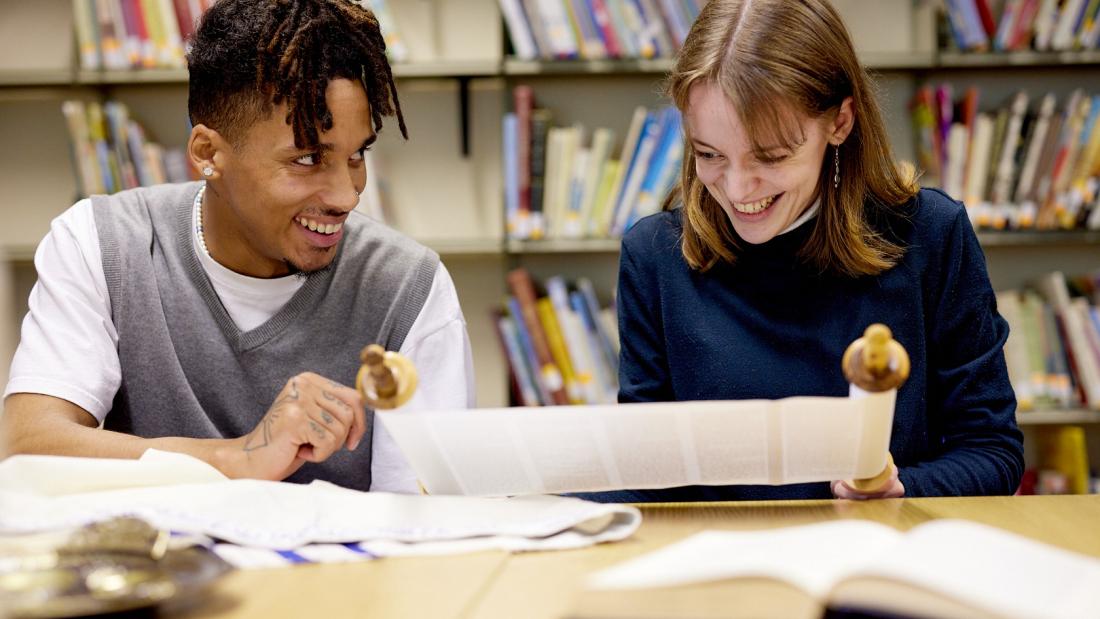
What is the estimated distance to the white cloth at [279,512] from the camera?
0.86 m

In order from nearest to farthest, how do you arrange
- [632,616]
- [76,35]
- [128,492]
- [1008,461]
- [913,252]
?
1. [632,616]
2. [128,492]
3. [1008,461]
4. [913,252]
5. [76,35]

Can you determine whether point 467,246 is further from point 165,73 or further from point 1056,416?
point 1056,416

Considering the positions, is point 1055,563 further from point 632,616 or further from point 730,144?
point 730,144

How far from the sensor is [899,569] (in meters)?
0.59

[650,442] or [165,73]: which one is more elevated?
[165,73]

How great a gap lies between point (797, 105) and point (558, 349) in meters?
1.45

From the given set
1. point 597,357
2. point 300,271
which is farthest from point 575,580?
point 597,357

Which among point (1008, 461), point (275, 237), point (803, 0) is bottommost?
point (1008, 461)

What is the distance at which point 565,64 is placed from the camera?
8.54 feet

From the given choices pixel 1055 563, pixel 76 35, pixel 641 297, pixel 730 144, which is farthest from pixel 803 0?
pixel 76 35

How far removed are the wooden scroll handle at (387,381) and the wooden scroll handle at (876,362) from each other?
365 millimetres

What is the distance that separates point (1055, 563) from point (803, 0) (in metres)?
0.86

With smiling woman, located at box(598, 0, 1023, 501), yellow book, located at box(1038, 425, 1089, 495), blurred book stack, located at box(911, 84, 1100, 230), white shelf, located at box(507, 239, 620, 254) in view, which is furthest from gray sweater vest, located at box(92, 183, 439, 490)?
yellow book, located at box(1038, 425, 1089, 495)

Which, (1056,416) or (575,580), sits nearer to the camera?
(575,580)
